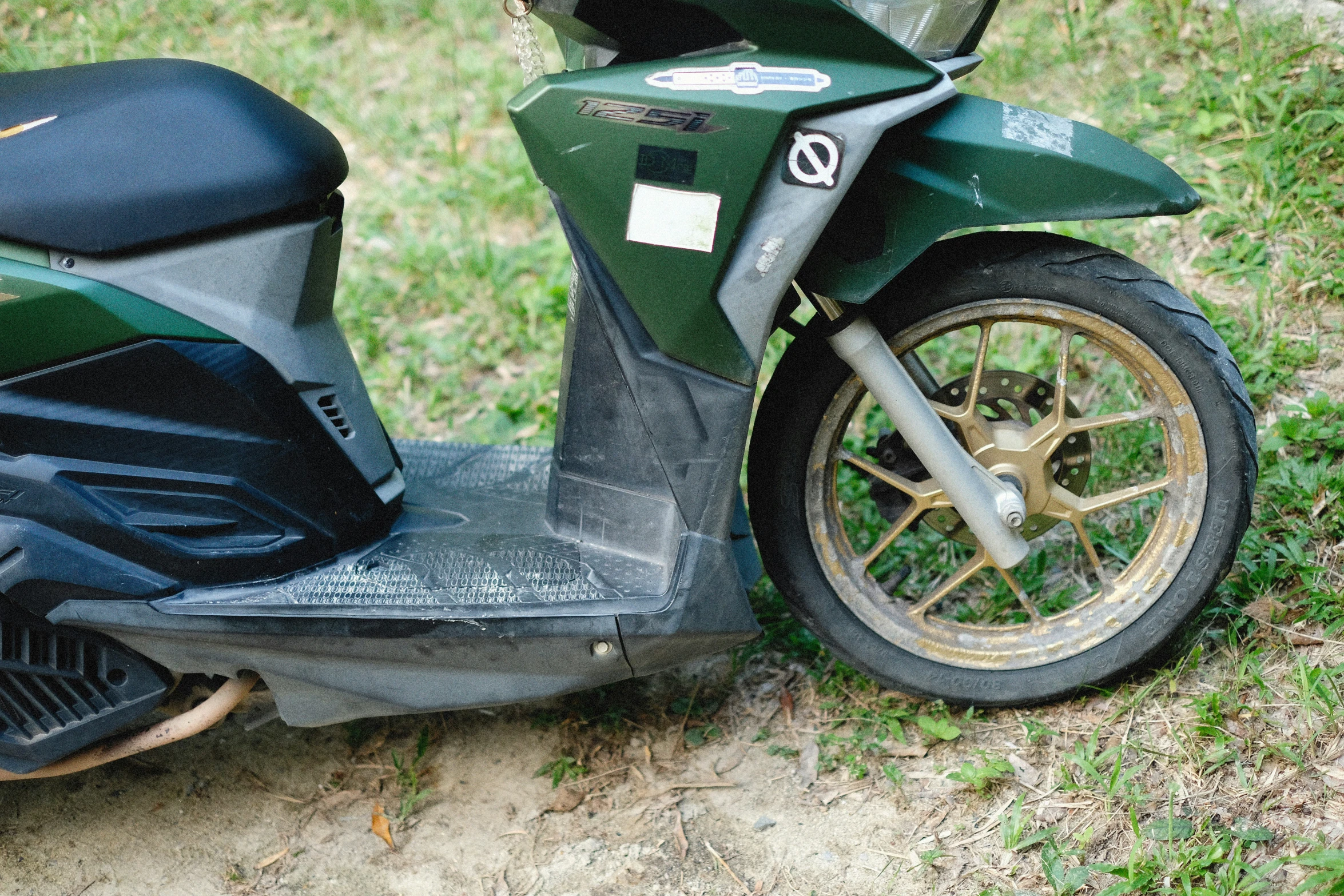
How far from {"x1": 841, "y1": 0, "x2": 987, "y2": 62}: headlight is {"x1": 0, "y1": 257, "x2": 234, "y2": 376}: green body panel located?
1.20 m

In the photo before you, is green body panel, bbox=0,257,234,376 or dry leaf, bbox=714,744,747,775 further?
dry leaf, bbox=714,744,747,775

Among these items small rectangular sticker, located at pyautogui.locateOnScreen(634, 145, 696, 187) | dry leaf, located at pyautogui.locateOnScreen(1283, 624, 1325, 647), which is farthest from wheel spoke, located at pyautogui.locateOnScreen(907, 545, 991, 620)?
small rectangular sticker, located at pyautogui.locateOnScreen(634, 145, 696, 187)

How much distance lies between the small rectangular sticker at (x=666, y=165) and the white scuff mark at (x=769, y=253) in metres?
0.15

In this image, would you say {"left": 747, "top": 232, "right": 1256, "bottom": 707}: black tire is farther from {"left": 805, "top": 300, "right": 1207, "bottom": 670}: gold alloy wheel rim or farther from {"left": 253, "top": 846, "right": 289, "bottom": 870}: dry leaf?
{"left": 253, "top": 846, "right": 289, "bottom": 870}: dry leaf

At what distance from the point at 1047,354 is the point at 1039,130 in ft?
4.07

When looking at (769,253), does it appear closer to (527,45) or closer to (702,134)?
(702,134)

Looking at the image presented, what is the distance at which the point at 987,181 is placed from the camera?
1584 mm

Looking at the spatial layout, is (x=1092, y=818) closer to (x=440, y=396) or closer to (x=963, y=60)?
(x=963, y=60)

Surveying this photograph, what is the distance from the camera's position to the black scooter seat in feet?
5.05

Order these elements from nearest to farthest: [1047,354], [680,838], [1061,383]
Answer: [1061,383], [680,838], [1047,354]

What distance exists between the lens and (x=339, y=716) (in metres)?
1.83

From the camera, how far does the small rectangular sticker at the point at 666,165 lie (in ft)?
5.11

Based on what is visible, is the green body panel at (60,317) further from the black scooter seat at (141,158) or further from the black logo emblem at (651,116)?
the black logo emblem at (651,116)

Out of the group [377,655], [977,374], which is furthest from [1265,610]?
[377,655]
